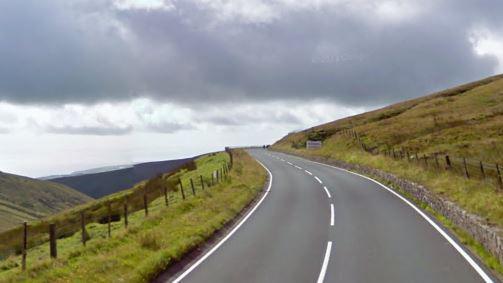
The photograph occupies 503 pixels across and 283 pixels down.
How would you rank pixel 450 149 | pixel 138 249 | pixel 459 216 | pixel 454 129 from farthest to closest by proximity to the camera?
pixel 454 129, pixel 450 149, pixel 459 216, pixel 138 249

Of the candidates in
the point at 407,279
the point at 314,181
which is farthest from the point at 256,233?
the point at 314,181

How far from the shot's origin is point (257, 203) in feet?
90.5

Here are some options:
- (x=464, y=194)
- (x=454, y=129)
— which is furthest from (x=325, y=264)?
(x=454, y=129)

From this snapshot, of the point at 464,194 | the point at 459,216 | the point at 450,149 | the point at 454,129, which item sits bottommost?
the point at 459,216

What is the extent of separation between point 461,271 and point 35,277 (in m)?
11.1

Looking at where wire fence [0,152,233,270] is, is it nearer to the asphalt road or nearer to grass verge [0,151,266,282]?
grass verge [0,151,266,282]

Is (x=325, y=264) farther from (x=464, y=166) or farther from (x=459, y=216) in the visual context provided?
(x=464, y=166)

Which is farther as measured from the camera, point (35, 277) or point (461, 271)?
point (35, 277)

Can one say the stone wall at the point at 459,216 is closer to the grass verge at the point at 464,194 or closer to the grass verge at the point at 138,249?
the grass verge at the point at 464,194

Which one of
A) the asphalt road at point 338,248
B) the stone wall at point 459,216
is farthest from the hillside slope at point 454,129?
the asphalt road at point 338,248

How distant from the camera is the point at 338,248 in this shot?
612 inches

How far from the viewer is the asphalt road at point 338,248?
40.9ft

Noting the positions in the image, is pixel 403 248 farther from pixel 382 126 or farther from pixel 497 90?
pixel 497 90

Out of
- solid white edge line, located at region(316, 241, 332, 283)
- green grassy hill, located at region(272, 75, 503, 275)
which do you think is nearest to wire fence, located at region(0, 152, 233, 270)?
solid white edge line, located at region(316, 241, 332, 283)
